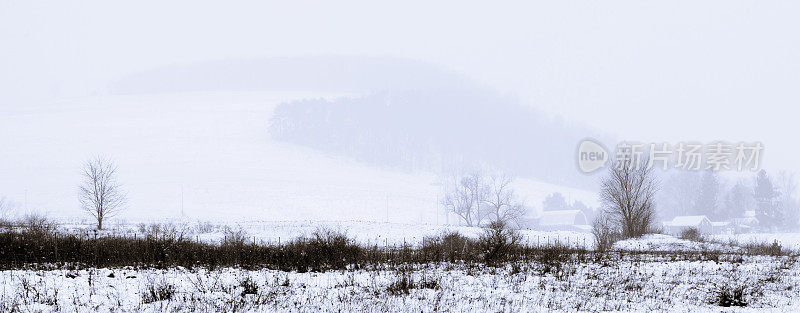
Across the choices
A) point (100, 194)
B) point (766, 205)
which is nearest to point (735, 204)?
point (766, 205)

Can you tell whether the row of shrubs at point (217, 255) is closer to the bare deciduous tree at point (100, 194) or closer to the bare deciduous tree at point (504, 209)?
the bare deciduous tree at point (100, 194)

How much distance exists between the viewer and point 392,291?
16.0 meters

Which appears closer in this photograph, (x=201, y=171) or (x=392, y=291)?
(x=392, y=291)

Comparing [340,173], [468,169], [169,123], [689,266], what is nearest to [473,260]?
[689,266]

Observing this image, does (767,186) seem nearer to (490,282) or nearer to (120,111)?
(490,282)

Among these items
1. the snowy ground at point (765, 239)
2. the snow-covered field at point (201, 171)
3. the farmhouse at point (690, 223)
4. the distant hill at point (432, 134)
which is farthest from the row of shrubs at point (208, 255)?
the distant hill at point (432, 134)

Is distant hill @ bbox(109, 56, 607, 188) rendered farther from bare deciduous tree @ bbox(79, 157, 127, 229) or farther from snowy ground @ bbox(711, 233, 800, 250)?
snowy ground @ bbox(711, 233, 800, 250)

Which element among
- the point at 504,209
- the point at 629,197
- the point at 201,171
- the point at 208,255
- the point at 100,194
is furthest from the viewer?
the point at 201,171

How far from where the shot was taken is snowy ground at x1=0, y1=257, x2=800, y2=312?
14.0m

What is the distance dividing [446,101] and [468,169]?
1985 inches

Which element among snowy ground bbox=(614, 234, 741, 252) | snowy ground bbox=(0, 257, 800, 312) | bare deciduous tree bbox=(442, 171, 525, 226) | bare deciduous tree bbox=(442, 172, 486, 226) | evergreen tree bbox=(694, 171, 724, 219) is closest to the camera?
snowy ground bbox=(0, 257, 800, 312)

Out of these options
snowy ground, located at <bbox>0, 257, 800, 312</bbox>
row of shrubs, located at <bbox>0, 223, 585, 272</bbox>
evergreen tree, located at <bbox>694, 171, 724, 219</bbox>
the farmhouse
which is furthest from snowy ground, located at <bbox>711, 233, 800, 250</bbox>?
evergreen tree, located at <bbox>694, 171, 724, 219</bbox>

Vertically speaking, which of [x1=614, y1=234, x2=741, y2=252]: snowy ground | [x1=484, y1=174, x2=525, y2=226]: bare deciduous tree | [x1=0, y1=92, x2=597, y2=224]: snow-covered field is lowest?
[x1=614, y1=234, x2=741, y2=252]: snowy ground

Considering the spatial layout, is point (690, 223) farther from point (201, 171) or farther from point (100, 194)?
point (100, 194)
